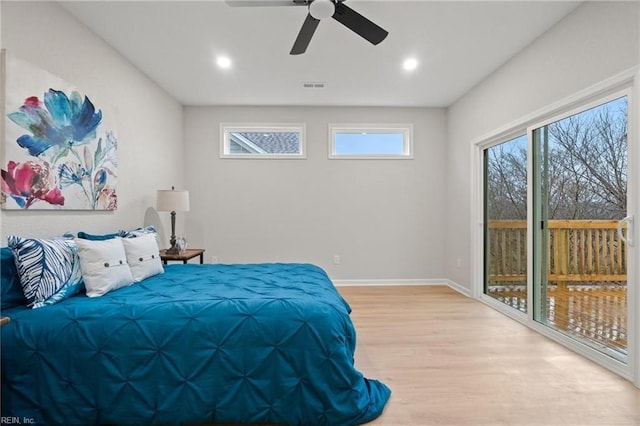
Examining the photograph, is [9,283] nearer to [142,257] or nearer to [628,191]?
[142,257]

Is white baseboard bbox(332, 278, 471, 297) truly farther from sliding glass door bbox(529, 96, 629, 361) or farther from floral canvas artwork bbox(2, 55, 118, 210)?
floral canvas artwork bbox(2, 55, 118, 210)

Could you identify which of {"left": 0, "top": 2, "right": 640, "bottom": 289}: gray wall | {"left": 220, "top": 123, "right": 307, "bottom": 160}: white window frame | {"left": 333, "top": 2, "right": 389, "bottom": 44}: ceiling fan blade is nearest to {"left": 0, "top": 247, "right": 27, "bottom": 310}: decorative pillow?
{"left": 333, "top": 2, "right": 389, "bottom": 44}: ceiling fan blade

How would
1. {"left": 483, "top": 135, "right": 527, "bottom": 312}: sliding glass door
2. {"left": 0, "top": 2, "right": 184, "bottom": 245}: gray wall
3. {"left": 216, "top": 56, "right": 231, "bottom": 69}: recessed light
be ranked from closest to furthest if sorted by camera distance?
{"left": 0, "top": 2, "right": 184, "bottom": 245}: gray wall → {"left": 216, "top": 56, "right": 231, "bottom": 69}: recessed light → {"left": 483, "top": 135, "right": 527, "bottom": 312}: sliding glass door

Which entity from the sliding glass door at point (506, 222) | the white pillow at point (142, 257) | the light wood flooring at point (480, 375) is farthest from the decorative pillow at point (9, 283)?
the sliding glass door at point (506, 222)

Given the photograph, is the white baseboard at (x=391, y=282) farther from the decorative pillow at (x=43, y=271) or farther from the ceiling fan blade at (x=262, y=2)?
the ceiling fan blade at (x=262, y=2)

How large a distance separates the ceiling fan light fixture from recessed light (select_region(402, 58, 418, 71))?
165cm

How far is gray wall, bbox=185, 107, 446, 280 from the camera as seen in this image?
4992mm

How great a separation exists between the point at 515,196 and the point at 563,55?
1.45 metres

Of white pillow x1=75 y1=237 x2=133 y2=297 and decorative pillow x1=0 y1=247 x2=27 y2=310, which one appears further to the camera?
white pillow x1=75 y1=237 x2=133 y2=297

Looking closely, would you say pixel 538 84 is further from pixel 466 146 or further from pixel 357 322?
pixel 357 322

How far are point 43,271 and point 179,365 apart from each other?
983 mm

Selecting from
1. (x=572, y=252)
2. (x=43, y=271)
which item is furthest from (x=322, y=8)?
(x=572, y=252)

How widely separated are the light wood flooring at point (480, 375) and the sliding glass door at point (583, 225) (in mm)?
312

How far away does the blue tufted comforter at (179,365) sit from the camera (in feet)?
5.57
